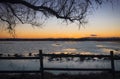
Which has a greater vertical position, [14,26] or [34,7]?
[34,7]

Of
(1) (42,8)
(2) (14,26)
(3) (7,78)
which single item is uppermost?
(1) (42,8)

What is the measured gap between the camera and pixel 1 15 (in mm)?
14688

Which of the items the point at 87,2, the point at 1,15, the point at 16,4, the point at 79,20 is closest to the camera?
the point at 87,2

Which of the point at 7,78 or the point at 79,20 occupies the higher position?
the point at 79,20

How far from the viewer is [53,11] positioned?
43.9 feet

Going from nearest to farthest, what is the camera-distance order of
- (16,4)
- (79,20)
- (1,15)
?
(79,20) → (16,4) → (1,15)

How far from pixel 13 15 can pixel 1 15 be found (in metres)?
0.86

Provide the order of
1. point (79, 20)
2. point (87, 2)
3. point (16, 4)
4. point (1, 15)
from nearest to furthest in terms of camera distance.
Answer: point (87, 2)
point (79, 20)
point (16, 4)
point (1, 15)

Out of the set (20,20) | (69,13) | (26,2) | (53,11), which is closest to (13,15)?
(20,20)

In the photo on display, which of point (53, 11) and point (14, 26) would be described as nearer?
point (53, 11)

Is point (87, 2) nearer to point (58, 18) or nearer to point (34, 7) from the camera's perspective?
point (58, 18)

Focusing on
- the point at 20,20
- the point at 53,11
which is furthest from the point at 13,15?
the point at 53,11

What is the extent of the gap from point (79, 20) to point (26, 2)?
10.4 ft

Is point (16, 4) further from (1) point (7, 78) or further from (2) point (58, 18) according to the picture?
(1) point (7, 78)
